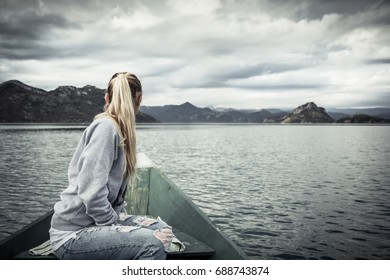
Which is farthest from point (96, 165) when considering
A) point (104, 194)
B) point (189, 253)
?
point (189, 253)

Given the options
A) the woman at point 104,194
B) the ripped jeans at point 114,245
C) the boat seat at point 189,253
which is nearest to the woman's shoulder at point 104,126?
the woman at point 104,194

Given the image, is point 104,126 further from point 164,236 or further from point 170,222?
point 170,222

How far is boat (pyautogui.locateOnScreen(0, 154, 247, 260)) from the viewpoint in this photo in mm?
3854

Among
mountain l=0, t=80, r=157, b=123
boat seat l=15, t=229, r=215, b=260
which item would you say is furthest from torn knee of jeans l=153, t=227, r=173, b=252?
mountain l=0, t=80, r=157, b=123

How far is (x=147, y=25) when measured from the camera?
8.80 meters

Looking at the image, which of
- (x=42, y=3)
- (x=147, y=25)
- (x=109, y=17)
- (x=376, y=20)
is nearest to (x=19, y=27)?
(x=42, y=3)

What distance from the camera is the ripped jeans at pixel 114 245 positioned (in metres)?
2.91

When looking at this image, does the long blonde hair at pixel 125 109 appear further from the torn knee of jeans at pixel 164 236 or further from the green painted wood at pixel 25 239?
the green painted wood at pixel 25 239

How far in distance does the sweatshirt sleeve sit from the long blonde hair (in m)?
0.14

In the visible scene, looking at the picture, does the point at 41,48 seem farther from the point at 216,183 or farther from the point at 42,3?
the point at 216,183

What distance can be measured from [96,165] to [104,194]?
26 centimetres

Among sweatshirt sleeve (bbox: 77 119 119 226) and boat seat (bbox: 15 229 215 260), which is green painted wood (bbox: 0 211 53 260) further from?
sweatshirt sleeve (bbox: 77 119 119 226)

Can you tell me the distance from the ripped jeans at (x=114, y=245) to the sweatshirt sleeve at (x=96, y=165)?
8.8 inches

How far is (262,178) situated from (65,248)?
65.9ft
